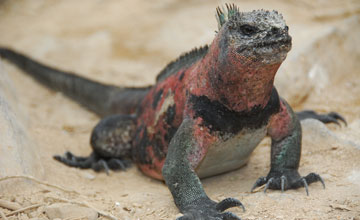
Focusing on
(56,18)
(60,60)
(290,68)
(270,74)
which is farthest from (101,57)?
(270,74)

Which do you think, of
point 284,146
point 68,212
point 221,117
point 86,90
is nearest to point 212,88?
point 221,117

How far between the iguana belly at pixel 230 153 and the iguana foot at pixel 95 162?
135 cm

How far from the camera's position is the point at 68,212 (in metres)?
3.81

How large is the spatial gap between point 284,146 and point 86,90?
4.27 metres

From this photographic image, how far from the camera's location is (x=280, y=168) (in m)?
4.59

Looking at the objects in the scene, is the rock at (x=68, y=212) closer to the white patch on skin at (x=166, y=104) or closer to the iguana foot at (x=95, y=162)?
the white patch on skin at (x=166, y=104)

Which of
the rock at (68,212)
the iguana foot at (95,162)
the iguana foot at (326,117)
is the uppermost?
the iguana foot at (326,117)

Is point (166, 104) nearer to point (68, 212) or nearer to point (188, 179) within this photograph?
point (188, 179)

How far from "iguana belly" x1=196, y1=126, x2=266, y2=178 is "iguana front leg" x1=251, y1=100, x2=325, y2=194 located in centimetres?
17

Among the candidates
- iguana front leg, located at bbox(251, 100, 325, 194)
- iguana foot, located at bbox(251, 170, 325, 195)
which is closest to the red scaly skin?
iguana front leg, located at bbox(251, 100, 325, 194)

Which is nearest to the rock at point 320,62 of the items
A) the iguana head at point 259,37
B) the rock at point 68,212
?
the iguana head at point 259,37

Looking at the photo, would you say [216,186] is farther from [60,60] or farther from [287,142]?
[60,60]

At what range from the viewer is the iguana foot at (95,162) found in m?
5.84

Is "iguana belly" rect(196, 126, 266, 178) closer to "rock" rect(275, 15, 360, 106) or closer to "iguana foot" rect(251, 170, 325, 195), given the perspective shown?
"iguana foot" rect(251, 170, 325, 195)
